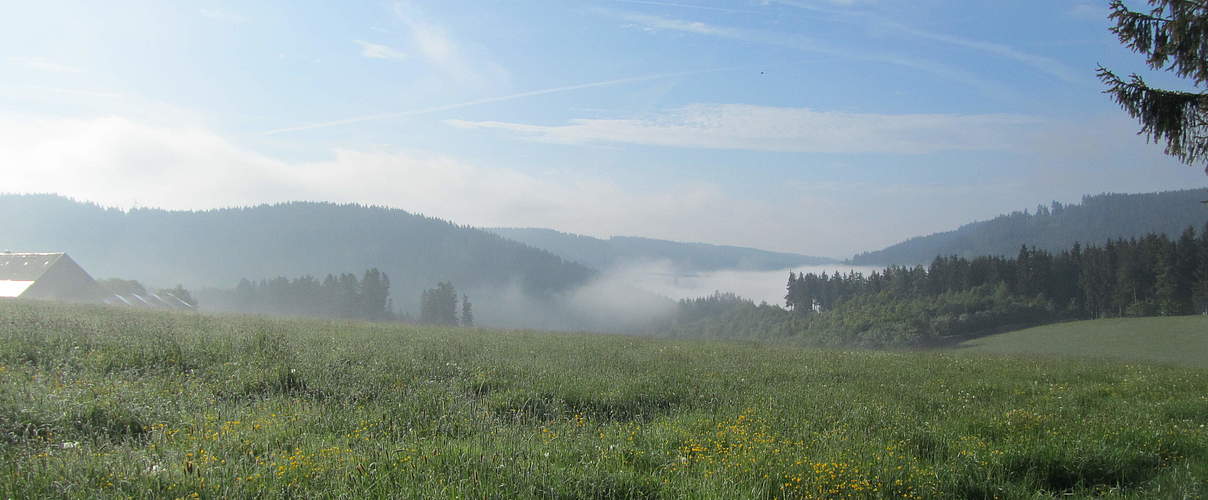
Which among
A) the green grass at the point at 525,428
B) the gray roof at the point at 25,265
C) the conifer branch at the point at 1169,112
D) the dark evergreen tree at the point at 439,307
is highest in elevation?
the conifer branch at the point at 1169,112

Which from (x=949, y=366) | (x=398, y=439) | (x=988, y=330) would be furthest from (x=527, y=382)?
(x=988, y=330)

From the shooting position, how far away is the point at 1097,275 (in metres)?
95.4

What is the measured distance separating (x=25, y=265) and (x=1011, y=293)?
132 m

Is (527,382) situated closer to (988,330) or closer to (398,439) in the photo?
(398,439)

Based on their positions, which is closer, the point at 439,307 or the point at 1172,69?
the point at 1172,69

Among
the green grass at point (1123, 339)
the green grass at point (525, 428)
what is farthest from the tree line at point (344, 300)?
the green grass at point (525, 428)

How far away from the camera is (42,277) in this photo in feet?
191

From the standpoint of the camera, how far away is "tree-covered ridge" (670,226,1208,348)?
276ft

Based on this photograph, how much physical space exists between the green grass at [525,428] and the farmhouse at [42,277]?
59.4 m

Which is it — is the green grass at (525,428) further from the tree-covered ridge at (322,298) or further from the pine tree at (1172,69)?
the tree-covered ridge at (322,298)

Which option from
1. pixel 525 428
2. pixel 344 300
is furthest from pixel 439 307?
pixel 525 428

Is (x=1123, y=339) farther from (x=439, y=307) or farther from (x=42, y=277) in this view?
(x=42, y=277)

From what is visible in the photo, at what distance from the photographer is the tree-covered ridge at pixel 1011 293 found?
84.2 meters

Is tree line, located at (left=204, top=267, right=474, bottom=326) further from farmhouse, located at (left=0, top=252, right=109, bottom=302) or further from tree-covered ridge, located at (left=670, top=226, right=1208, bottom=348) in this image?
tree-covered ridge, located at (left=670, top=226, right=1208, bottom=348)
